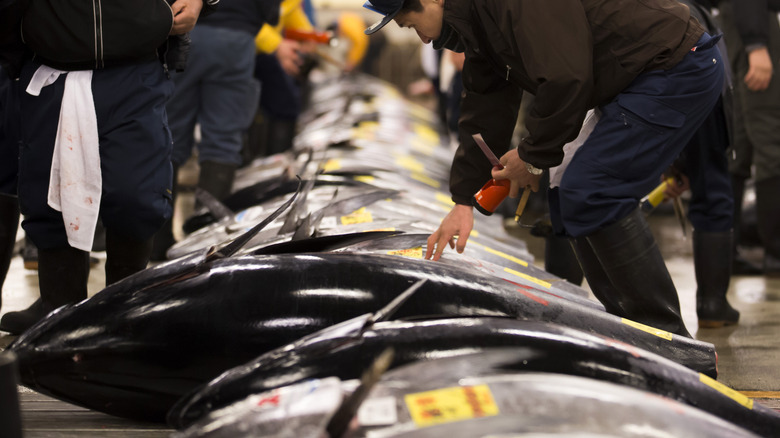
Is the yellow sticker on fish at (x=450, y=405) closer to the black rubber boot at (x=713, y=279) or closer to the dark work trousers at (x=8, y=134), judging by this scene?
the dark work trousers at (x=8, y=134)

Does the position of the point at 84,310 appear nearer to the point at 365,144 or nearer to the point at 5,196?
the point at 5,196

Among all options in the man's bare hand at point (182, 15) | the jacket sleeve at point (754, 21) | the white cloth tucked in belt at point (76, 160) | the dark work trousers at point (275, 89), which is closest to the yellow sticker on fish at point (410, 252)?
the white cloth tucked in belt at point (76, 160)

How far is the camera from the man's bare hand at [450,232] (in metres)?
2.42

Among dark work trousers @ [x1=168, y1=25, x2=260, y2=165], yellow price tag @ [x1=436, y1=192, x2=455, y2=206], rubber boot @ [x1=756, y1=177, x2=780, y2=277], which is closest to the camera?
yellow price tag @ [x1=436, y1=192, x2=455, y2=206]

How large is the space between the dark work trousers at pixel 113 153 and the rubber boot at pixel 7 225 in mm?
243

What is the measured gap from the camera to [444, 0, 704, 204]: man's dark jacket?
85.1 inches

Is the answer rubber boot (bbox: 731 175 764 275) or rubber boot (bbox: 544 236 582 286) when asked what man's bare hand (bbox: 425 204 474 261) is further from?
rubber boot (bbox: 731 175 764 275)

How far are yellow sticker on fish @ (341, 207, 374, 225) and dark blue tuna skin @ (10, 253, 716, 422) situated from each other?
1015 mm

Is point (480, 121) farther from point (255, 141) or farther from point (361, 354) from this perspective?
point (255, 141)

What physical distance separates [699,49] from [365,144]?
2.93 metres

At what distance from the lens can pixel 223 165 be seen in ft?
16.1

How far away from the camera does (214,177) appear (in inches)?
193

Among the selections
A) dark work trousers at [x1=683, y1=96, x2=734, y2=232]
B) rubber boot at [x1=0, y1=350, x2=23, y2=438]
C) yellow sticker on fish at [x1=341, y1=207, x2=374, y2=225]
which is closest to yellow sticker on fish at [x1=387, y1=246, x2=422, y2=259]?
yellow sticker on fish at [x1=341, y1=207, x2=374, y2=225]

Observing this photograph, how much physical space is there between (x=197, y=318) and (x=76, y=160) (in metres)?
0.99
